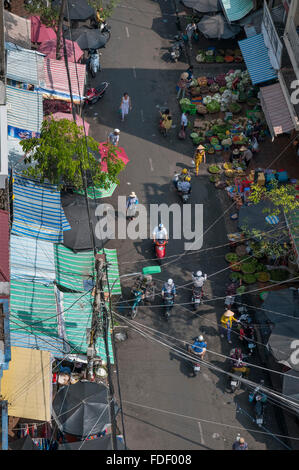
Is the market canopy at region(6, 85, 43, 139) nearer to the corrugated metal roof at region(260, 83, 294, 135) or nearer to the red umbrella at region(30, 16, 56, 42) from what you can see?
the red umbrella at region(30, 16, 56, 42)

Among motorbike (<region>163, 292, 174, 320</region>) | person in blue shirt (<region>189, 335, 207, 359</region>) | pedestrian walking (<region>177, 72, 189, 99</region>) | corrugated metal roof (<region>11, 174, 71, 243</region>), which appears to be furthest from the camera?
pedestrian walking (<region>177, 72, 189, 99</region>)

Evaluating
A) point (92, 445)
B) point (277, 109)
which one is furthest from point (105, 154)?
point (92, 445)

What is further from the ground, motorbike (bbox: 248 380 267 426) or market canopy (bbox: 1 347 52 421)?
market canopy (bbox: 1 347 52 421)

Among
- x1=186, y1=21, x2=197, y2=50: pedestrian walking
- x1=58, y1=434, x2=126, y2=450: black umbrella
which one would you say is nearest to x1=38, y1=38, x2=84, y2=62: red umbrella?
x1=186, y1=21, x2=197, y2=50: pedestrian walking

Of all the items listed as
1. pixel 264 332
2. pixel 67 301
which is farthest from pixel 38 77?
pixel 264 332

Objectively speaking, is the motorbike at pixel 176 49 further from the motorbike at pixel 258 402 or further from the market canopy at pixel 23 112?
the motorbike at pixel 258 402

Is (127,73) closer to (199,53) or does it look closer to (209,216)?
(199,53)

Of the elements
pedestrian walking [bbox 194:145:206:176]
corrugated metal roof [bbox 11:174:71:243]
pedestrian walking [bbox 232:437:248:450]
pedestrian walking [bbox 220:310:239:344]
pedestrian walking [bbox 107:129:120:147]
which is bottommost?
pedestrian walking [bbox 232:437:248:450]
